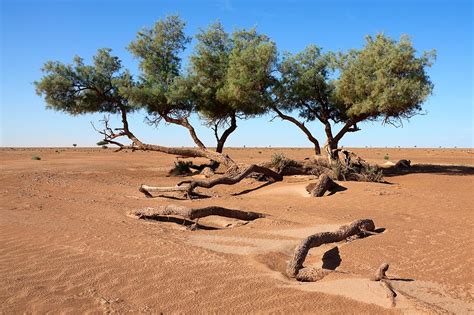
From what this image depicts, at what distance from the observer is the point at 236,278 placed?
214 inches

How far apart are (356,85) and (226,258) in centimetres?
1526

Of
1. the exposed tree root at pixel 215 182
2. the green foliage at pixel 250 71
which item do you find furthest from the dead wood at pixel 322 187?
the green foliage at pixel 250 71

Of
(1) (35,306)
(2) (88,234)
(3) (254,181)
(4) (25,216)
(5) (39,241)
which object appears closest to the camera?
(1) (35,306)

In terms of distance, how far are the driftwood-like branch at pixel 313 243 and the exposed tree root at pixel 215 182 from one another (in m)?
6.53

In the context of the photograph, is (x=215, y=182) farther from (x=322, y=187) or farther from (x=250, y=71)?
(x=250, y=71)

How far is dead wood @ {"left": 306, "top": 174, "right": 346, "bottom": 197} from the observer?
1385 centimetres

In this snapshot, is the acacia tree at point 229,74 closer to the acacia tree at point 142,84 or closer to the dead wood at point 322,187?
the acacia tree at point 142,84

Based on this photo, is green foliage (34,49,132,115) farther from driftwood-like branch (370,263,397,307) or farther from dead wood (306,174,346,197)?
driftwood-like branch (370,263,397,307)

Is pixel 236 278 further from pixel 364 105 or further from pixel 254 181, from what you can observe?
pixel 364 105

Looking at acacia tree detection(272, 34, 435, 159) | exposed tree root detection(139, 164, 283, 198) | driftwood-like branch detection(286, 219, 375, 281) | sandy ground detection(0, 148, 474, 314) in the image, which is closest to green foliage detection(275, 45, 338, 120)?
acacia tree detection(272, 34, 435, 159)

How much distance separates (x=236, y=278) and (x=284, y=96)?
1718cm

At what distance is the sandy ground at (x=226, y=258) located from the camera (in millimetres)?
4648

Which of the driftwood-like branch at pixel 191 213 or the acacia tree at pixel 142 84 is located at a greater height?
the acacia tree at pixel 142 84

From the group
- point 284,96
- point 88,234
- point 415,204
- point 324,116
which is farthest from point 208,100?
point 88,234
